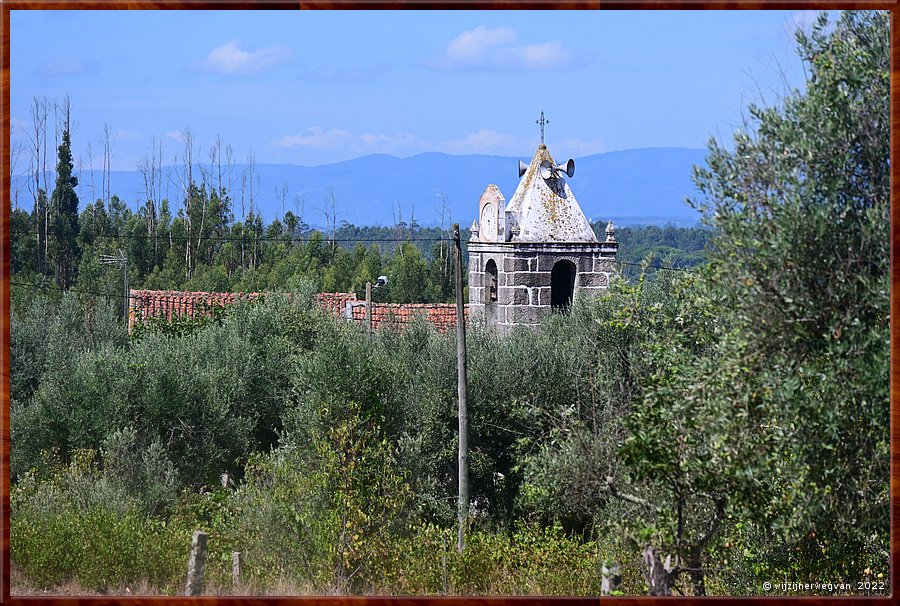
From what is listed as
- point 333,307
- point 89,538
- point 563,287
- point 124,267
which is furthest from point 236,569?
point 124,267

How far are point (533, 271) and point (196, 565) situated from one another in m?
9.64

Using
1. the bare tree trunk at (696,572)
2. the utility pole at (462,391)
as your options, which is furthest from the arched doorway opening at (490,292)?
the bare tree trunk at (696,572)

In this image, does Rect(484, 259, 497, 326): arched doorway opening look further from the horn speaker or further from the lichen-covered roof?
the horn speaker

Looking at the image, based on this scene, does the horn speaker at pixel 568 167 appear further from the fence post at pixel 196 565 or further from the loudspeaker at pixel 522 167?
the fence post at pixel 196 565

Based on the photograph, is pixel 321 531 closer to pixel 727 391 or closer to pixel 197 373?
pixel 727 391

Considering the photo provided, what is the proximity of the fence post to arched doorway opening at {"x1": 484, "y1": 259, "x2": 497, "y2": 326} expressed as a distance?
390 inches

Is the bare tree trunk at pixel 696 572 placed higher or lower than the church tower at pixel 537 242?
lower

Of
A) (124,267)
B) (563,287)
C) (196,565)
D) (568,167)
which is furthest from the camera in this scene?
(124,267)

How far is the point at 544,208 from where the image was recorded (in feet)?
55.3

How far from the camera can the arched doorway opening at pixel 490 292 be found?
17.7 meters

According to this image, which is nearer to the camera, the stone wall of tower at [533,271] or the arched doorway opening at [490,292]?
the stone wall of tower at [533,271]

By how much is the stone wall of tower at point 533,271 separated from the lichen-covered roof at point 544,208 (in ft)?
0.60

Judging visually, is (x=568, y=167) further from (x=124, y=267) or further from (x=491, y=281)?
(x=124, y=267)

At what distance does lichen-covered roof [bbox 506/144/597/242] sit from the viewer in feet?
54.9
